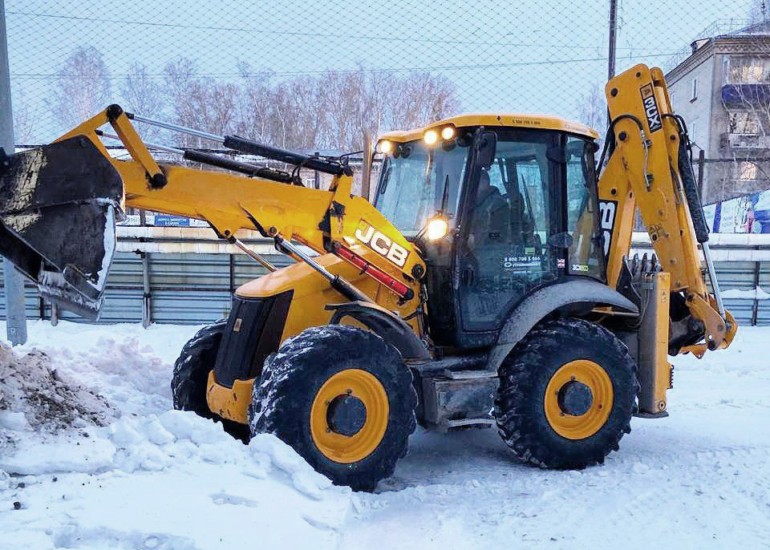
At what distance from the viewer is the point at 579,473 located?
4902 millimetres

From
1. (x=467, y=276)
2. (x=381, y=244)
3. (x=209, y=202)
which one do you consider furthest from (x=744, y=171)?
(x=209, y=202)

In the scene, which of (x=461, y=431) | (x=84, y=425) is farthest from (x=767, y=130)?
(x=84, y=425)

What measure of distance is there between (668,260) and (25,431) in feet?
14.9

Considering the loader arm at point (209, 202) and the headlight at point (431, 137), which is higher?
the headlight at point (431, 137)

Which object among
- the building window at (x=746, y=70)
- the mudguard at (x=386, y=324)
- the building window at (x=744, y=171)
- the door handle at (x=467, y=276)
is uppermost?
the building window at (x=746, y=70)

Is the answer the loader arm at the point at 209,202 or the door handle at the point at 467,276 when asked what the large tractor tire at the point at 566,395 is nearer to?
the door handle at the point at 467,276

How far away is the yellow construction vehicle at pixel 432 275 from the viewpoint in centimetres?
412

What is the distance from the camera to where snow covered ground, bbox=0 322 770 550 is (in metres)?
3.22

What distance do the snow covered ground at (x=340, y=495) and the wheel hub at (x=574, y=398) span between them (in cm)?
42

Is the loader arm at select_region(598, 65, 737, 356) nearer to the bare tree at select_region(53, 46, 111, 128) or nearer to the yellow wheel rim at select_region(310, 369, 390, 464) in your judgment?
the yellow wheel rim at select_region(310, 369, 390, 464)

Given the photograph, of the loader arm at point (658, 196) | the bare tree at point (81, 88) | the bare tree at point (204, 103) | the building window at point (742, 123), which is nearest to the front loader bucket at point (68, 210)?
the loader arm at point (658, 196)

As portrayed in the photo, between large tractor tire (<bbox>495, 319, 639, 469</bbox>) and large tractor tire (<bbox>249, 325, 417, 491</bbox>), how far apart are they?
85 centimetres

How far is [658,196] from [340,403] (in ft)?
9.73

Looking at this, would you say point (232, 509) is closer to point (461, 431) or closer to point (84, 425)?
point (84, 425)
